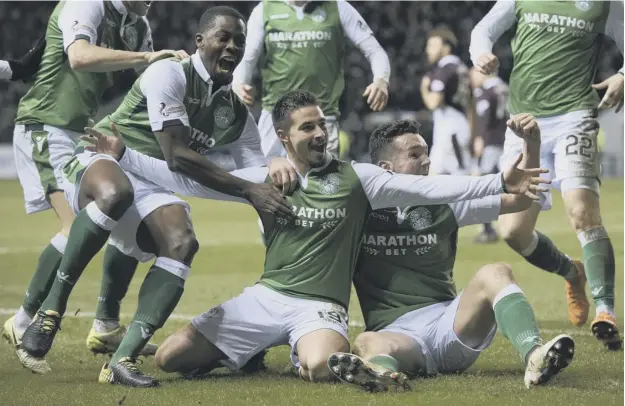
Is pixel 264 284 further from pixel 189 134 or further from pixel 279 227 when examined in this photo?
pixel 189 134

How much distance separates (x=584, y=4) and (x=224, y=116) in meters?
2.19

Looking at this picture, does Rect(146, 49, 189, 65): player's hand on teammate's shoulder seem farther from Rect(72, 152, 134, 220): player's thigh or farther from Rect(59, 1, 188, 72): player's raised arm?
Rect(72, 152, 134, 220): player's thigh

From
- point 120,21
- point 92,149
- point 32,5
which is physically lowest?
point 32,5

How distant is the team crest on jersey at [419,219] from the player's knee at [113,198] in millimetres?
1249

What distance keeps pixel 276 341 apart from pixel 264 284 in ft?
0.85

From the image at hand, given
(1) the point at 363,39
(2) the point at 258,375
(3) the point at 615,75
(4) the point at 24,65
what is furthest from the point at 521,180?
(1) the point at 363,39

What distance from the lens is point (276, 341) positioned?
5254 millimetres

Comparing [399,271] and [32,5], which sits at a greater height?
[399,271]

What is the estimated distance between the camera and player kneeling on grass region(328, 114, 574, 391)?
4.96 m

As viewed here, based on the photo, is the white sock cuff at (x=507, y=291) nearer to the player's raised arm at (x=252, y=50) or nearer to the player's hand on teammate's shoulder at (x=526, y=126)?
the player's hand on teammate's shoulder at (x=526, y=126)

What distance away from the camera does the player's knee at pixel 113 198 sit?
5.36 m

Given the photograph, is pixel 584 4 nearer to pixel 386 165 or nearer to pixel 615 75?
pixel 615 75

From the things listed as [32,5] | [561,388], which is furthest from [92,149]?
[32,5]

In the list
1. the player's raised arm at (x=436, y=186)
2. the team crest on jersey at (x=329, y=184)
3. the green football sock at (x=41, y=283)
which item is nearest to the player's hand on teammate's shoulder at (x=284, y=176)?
the team crest on jersey at (x=329, y=184)
